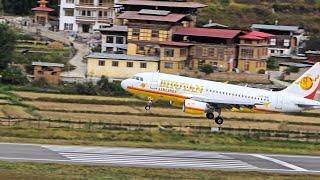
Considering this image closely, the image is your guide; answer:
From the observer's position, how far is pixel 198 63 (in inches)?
3629

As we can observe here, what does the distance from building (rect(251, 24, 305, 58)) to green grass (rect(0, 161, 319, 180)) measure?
2969 inches

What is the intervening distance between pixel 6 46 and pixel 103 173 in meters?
51.3

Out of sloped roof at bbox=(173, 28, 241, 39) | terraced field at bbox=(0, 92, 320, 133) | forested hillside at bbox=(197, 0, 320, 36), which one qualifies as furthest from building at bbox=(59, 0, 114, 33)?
terraced field at bbox=(0, 92, 320, 133)

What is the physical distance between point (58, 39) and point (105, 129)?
189 ft

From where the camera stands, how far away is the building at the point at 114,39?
98000 millimetres

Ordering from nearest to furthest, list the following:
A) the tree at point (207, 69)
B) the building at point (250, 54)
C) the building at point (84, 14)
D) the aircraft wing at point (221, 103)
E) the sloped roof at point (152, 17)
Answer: the aircraft wing at point (221, 103) → the tree at point (207, 69) → the sloped roof at point (152, 17) → the building at point (250, 54) → the building at point (84, 14)

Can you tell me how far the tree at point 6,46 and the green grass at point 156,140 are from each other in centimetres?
3610

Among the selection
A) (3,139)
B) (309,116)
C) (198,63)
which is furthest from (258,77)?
(3,139)

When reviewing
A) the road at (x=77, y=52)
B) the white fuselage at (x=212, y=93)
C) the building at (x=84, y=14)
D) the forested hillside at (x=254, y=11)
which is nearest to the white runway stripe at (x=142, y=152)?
the white fuselage at (x=212, y=93)

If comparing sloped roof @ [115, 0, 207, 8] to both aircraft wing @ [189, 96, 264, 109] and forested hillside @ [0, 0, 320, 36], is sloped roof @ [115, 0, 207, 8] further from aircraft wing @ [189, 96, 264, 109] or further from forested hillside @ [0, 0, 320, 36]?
aircraft wing @ [189, 96, 264, 109]

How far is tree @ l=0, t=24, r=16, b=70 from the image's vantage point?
80.5 meters

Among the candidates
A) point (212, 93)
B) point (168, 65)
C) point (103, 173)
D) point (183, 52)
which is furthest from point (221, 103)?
point (183, 52)

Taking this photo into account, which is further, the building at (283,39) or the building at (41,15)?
the building at (41,15)

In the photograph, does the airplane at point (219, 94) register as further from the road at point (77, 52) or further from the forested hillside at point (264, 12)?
the forested hillside at point (264, 12)
